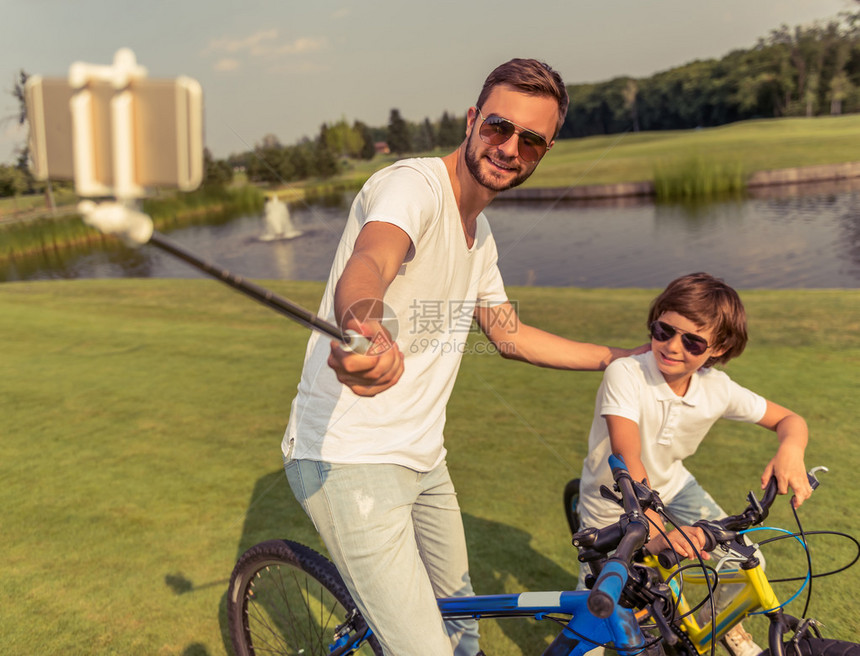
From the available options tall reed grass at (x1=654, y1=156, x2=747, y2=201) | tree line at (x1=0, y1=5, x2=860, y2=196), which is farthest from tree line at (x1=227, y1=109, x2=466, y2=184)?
tree line at (x1=0, y1=5, x2=860, y2=196)

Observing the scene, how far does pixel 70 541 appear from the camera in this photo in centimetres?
353

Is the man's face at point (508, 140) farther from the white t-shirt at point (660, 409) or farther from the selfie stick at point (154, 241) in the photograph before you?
the selfie stick at point (154, 241)

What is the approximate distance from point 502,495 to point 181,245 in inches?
129

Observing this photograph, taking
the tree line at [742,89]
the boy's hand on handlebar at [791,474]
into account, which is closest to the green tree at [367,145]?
the boy's hand on handlebar at [791,474]

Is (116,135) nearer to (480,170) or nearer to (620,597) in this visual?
(480,170)

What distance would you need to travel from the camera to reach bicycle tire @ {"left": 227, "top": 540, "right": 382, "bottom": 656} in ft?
7.54

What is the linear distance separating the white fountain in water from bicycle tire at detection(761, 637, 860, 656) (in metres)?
29.9

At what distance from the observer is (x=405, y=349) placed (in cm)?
195

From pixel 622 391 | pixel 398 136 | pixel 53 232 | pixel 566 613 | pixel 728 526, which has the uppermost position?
pixel 398 136

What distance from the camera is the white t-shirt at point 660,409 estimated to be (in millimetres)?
2619

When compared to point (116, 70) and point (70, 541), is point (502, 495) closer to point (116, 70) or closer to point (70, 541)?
point (70, 541)

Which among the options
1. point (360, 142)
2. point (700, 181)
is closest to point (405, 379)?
point (360, 142)

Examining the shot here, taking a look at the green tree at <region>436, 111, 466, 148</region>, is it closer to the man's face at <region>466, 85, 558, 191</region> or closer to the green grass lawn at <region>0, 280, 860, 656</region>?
the green grass lawn at <region>0, 280, 860, 656</region>

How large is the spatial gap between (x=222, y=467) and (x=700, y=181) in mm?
39430
